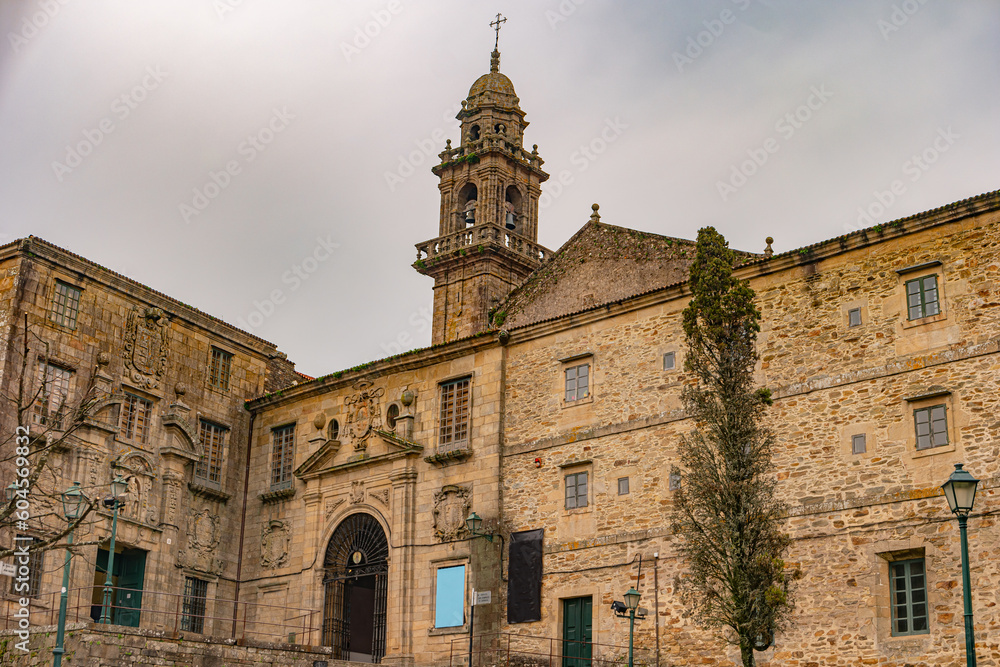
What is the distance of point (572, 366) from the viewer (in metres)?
25.7

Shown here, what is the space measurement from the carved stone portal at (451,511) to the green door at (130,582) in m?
7.20

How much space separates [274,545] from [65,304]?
767cm

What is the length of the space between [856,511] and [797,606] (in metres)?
1.93

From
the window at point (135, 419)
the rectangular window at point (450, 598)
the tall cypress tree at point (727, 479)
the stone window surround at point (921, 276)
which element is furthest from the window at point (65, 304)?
the stone window surround at point (921, 276)

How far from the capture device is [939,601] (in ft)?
62.7

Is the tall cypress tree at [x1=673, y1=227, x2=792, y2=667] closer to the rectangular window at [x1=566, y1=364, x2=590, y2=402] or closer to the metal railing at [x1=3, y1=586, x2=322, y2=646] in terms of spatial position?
the rectangular window at [x1=566, y1=364, x2=590, y2=402]

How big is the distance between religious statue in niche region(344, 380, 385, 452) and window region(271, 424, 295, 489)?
6.91 ft

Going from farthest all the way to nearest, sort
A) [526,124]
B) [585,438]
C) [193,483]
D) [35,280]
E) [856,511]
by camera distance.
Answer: [526,124] → [193,483] → [35,280] → [585,438] → [856,511]

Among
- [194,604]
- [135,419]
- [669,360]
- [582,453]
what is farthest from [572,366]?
[194,604]

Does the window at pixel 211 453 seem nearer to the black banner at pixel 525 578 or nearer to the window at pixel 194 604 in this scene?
the window at pixel 194 604

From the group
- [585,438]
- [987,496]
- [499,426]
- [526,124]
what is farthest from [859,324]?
[526,124]

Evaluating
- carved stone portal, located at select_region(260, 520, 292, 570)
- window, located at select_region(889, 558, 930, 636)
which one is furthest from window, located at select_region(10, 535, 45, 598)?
window, located at select_region(889, 558, 930, 636)

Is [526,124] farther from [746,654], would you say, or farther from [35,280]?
[746,654]

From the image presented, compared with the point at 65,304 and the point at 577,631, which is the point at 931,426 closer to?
the point at 577,631
